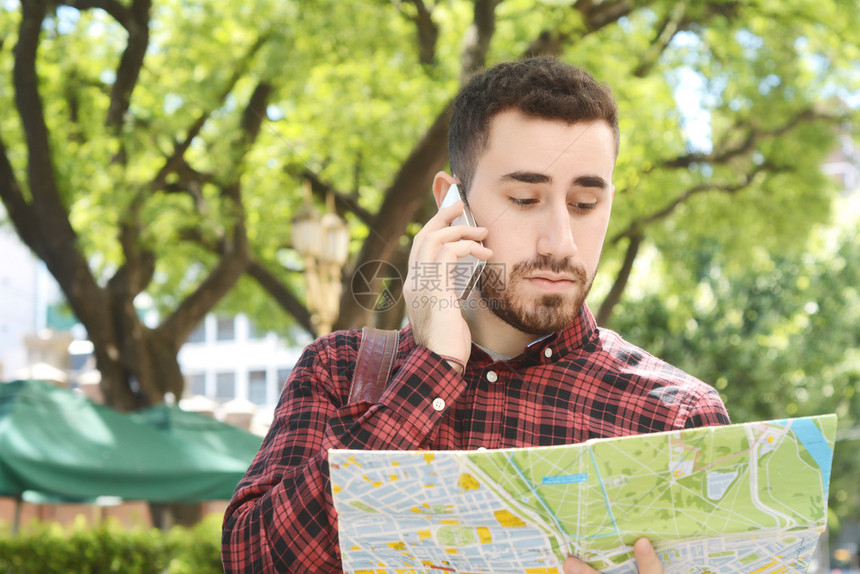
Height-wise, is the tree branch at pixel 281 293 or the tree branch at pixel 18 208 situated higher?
the tree branch at pixel 18 208

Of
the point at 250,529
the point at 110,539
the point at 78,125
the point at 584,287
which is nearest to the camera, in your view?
the point at 250,529

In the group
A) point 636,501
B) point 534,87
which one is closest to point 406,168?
point 534,87

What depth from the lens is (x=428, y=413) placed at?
1.56m

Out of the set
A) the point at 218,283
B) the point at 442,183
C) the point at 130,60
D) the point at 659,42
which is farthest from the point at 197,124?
the point at 442,183

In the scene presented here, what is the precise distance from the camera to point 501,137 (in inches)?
69.8

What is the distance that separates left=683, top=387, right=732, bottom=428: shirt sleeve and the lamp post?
5.77 meters

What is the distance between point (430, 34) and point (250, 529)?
29.7 ft

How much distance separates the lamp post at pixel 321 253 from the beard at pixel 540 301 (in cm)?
562

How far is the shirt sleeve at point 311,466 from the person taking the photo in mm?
1492

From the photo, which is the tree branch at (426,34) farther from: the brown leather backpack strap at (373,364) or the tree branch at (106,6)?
the brown leather backpack strap at (373,364)

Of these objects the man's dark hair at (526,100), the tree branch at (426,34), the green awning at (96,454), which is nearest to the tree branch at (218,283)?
the tree branch at (426,34)

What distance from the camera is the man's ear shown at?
6.44ft

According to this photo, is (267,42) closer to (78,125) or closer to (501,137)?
(78,125)

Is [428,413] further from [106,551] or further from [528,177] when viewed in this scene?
[106,551]
